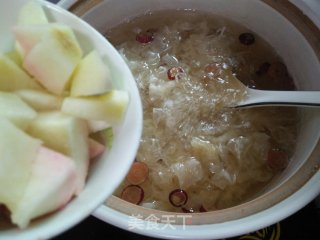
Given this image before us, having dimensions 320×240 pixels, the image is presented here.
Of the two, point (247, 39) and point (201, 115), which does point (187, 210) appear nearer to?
point (201, 115)

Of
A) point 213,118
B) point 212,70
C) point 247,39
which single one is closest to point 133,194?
point 213,118

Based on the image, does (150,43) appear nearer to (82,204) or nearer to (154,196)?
(154,196)

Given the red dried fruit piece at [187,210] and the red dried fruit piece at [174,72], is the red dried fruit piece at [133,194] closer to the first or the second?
the red dried fruit piece at [187,210]

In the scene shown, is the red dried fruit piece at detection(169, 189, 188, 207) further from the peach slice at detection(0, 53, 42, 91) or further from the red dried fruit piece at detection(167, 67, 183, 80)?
the peach slice at detection(0, 53, 42, 91)

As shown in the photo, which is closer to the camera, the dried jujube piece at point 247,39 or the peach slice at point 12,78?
the peach slice at point 12,78

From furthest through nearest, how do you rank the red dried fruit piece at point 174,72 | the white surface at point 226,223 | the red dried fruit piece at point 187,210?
the red dried fruit piece at point 174,72 → the red dried fruit piece at point 187,210 → the white surface at point 226,223

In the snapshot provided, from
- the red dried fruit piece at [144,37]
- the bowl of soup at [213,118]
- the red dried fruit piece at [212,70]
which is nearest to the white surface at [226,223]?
the bowl of soup at [213,118]

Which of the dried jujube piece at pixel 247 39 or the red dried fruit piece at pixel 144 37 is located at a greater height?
the dried jujube piece at pixel 247 39

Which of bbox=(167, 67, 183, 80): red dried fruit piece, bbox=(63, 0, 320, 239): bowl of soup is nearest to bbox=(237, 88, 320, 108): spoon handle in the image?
bbox=(63, 0, 320, 239): bowl of soup
